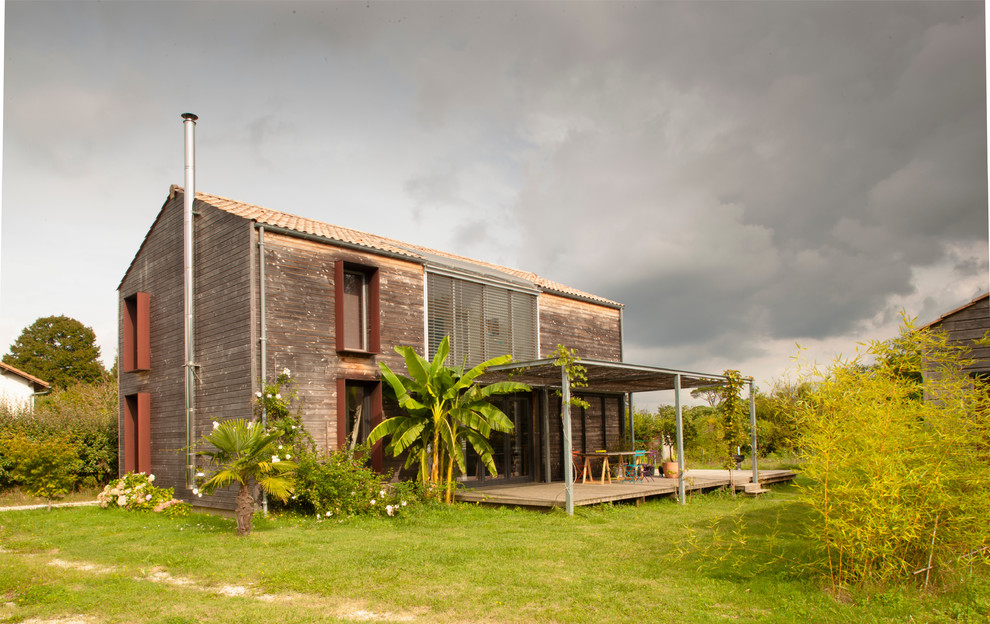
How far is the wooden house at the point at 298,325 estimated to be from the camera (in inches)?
525

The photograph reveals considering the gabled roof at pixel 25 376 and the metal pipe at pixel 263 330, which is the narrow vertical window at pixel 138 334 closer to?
the metal pipe at pixel 263 330

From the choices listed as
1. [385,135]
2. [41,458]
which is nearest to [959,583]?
[385,135]

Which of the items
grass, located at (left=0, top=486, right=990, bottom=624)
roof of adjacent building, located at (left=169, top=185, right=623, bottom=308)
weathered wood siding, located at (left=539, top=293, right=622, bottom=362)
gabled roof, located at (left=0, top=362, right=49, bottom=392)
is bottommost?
grass, located at (left=0, top=486, right=990, bottom=624)

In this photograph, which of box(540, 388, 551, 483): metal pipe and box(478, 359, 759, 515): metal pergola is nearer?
box(478, 359, 759, 515): metal pergola

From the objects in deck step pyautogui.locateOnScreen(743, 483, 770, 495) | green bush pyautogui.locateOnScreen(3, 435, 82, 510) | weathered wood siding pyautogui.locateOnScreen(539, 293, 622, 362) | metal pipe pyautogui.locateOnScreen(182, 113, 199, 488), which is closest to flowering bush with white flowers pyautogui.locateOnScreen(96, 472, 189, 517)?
metal pipe pyautogui.locateOnScreen(182, 113, 199, 488)

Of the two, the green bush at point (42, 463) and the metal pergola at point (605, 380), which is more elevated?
the metal pergola at point (605, 380)

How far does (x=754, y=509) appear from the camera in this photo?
1323 centimetres

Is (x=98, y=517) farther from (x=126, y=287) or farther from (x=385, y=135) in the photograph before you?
(x=385, y=135)

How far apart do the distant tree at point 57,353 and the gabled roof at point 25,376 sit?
964 centimetres

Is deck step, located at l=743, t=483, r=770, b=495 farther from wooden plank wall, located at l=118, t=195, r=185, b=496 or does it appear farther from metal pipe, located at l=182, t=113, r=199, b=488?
wooden plank wall, located at l=118, t=195, r=185, b=496

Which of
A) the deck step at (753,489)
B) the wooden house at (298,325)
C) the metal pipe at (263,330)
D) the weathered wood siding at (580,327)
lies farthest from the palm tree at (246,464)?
the deck step at (753,489)

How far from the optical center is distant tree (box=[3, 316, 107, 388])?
41344 millimetres

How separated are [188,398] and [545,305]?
9.43 metres

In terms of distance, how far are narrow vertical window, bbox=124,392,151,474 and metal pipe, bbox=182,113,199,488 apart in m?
2.02
